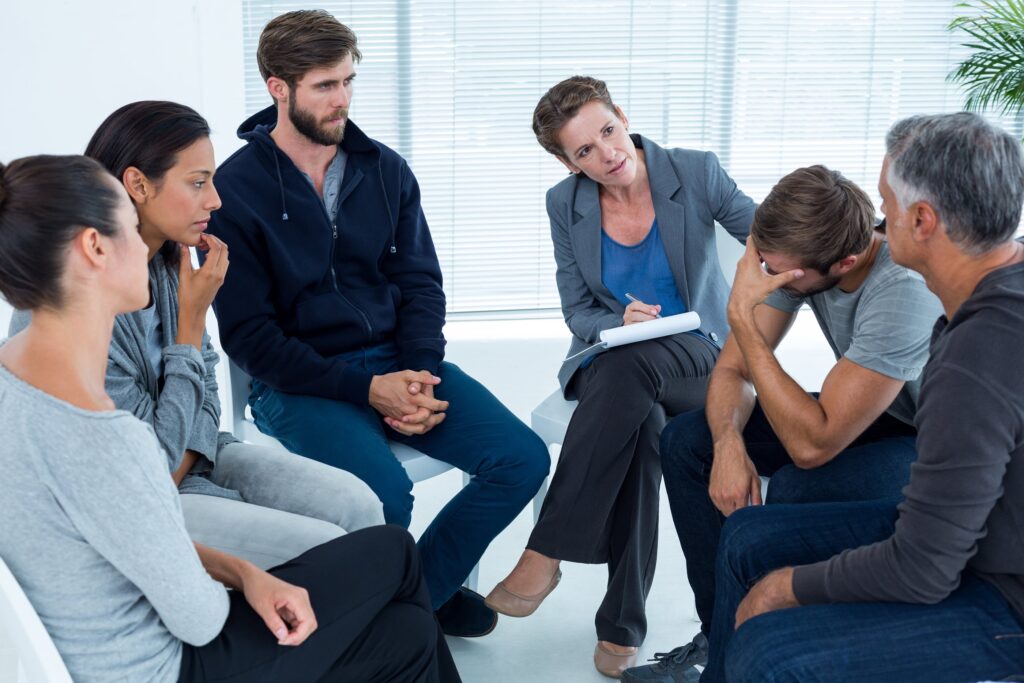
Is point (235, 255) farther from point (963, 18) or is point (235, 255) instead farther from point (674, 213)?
point (963, 18)

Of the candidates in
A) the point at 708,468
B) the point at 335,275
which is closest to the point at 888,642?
the point at 708,468

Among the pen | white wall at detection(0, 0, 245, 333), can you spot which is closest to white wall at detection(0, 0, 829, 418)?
white wall at detection(0, 0, 245, 333)

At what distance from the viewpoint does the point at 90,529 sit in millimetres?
1181

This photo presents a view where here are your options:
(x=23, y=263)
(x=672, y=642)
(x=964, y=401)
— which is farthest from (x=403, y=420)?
(x=964, y=401)

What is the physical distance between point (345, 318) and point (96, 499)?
124 centimetres

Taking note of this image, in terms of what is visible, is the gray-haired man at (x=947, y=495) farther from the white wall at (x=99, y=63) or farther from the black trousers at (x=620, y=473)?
the white wall at (x=99, y=63)

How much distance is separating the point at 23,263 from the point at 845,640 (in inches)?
44.7

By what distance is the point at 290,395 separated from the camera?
232 cm

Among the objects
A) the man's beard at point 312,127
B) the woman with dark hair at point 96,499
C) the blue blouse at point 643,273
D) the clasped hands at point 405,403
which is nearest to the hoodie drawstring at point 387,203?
the man's beard at point 312,127

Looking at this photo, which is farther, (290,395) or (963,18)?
(963,18)

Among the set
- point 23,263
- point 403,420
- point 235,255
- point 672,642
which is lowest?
point 672,642

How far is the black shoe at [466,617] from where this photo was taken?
2.38m

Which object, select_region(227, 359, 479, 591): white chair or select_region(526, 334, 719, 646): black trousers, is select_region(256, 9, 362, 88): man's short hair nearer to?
select_region(227, 359, 479, 591): white chair

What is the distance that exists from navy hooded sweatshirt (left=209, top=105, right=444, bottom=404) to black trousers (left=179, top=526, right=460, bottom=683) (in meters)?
0.74
